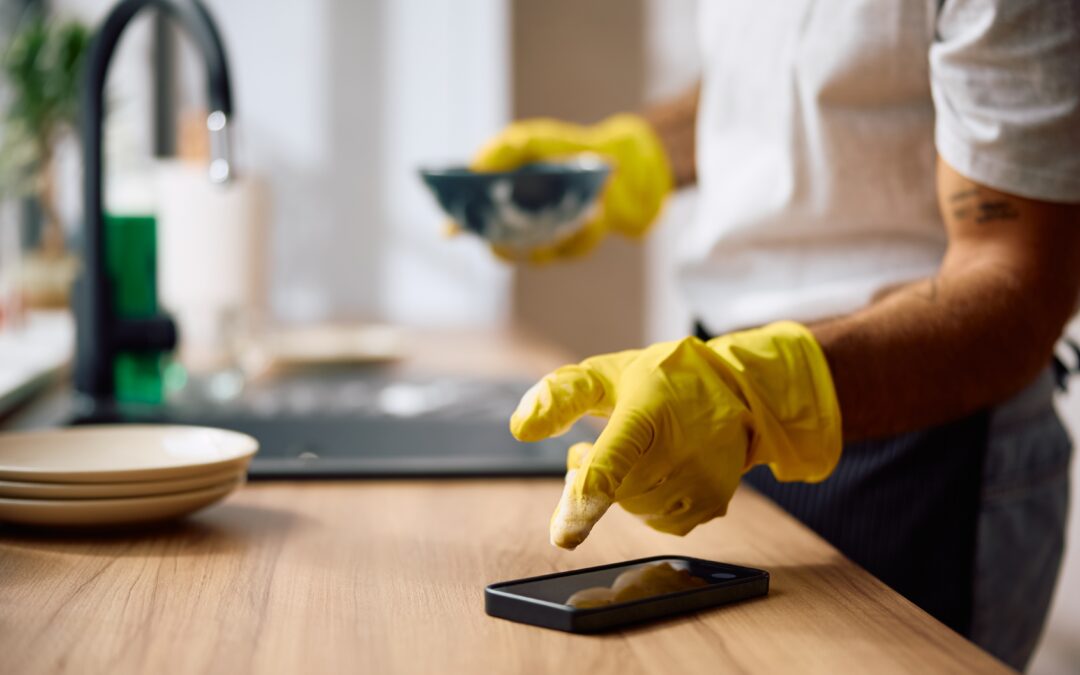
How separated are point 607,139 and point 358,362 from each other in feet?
1.93

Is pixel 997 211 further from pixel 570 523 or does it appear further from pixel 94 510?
pixel 94 510

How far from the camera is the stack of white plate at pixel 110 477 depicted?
2.52ft

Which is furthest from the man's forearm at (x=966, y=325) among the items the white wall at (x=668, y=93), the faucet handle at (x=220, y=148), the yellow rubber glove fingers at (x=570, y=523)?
the white wall at (x=668, y=93)

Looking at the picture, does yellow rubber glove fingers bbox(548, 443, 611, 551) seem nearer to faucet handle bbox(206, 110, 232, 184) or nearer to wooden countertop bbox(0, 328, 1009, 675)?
wooden countertop bbox(0, 328, 1009, 675)

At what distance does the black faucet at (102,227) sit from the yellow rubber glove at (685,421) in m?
0.66

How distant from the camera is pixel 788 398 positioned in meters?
0.79

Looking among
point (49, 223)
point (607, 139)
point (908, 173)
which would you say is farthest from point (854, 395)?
point (49, 223)

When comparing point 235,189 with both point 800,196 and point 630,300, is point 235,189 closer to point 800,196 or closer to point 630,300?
point 800,196

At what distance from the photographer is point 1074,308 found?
94 centimetres

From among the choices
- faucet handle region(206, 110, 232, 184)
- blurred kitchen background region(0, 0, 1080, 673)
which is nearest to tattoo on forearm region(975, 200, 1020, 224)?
faucet handle region(206, 110, 232, 184)

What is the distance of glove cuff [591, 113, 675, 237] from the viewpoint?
1629 millimetres

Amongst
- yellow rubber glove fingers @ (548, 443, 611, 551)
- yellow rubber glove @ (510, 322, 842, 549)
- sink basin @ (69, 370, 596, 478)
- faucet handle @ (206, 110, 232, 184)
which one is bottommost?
sink basin @ (69, 370, 596, 478)

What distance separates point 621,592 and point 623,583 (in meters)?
0.02

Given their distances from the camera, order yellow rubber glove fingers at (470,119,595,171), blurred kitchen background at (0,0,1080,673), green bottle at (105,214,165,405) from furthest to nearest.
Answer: blurred kitchen background at (0,0,1080,673), yellow rubber glove fingers at (470,119,595,171), green bottle at (105,214,165,405)
